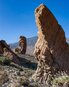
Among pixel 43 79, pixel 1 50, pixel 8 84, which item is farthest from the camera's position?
pixel 1 50

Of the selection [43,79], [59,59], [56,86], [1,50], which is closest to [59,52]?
[59,59]

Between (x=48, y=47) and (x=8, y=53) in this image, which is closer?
(x=48, y=47)

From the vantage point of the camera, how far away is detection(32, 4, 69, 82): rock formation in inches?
920

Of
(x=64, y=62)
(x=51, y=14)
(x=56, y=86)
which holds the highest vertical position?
(x=51, y=14)

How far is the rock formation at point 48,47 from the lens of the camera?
23375 mm

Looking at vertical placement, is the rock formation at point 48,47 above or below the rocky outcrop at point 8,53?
below

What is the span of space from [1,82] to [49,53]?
4210mm

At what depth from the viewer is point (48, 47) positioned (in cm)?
2339

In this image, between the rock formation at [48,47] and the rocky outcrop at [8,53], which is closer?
the rock formation at [48,47]

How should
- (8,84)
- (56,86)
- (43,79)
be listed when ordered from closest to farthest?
1. (56,86)
2. (8,84)
3. (43,79)

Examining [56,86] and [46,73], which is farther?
[46,73]

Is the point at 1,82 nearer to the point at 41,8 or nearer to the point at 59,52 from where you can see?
the point at 59,52

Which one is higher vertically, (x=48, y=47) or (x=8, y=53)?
(x=8, y=53)

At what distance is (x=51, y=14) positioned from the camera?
2414 cm
